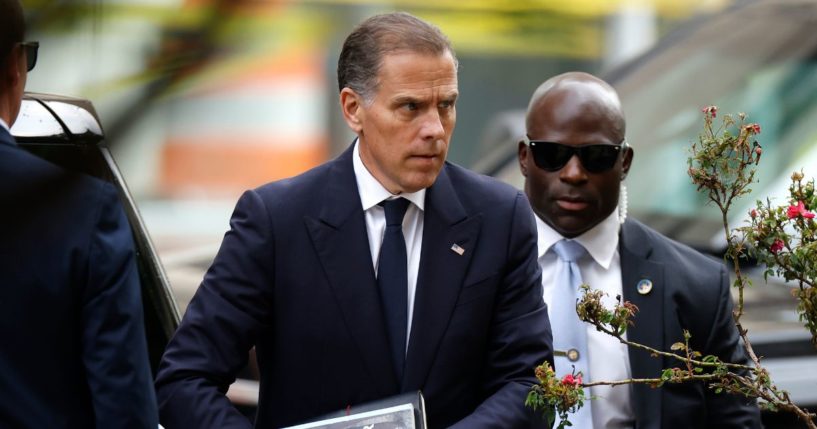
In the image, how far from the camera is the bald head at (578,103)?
329cm

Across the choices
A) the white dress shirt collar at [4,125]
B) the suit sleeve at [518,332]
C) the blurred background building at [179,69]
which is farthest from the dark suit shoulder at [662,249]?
the blurred background building at [179,69]

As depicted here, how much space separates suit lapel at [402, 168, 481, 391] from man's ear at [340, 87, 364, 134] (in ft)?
0.73

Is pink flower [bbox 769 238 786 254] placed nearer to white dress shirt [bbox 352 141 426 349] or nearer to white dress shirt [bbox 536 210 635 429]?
white dress shirt [bbox 352 141 426 349]

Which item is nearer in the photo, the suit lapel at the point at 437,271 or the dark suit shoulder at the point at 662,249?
the suit lapel at the point at 437,271

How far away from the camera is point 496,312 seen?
258 centimetres

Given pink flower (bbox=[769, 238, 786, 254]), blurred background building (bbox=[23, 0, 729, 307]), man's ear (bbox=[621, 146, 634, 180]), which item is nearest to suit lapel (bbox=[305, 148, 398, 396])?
pink flower (bbox=[769, 238, 786, 254])

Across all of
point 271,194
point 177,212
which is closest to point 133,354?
point 271,194

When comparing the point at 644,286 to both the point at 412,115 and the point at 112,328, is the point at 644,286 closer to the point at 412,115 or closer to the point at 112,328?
the point at 412,115

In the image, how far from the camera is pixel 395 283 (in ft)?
8.34

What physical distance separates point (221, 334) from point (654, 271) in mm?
1222

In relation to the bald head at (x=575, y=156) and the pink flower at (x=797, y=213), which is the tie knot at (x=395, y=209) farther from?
the pink flower at (x=797, y=213)

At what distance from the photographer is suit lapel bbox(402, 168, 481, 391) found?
248 cm

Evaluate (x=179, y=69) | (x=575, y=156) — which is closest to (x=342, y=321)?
(x=575, y=156)

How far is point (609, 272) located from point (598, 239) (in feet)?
0.31
